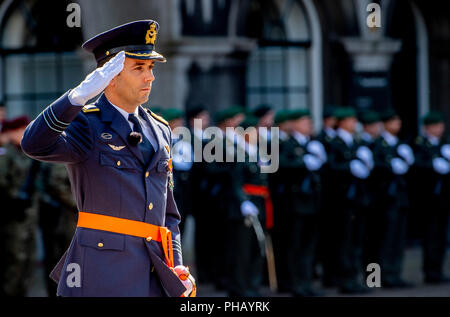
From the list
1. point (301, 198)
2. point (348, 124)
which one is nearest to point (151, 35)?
point (301, 198)

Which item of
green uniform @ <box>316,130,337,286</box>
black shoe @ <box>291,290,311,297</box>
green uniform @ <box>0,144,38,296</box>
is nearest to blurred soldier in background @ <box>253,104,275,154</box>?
green uniform @ <box>316,130,337,286</box>

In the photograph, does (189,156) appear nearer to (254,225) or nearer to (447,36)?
(254,225)

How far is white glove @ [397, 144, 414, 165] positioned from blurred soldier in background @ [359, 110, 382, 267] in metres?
0.28

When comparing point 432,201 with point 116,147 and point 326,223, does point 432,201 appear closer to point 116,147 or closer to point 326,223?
point 326,223

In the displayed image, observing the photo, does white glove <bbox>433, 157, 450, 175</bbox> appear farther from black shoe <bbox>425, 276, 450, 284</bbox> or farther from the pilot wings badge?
the pilot wings badge

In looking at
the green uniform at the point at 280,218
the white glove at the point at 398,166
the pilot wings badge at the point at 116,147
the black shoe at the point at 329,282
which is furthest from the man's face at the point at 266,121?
the pilot wings badge at the point at 116,147

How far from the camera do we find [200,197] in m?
10.2

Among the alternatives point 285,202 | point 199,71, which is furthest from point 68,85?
point 285,202

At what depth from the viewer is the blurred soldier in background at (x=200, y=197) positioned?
10086mm

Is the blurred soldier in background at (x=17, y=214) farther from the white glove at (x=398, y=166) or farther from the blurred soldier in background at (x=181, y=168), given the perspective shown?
the white glove at (x=398, y=166)

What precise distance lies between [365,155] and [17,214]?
3589mm

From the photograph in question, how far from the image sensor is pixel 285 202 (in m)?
9.98

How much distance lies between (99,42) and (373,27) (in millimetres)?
8409

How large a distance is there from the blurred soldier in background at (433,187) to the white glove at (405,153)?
24 centimetres
